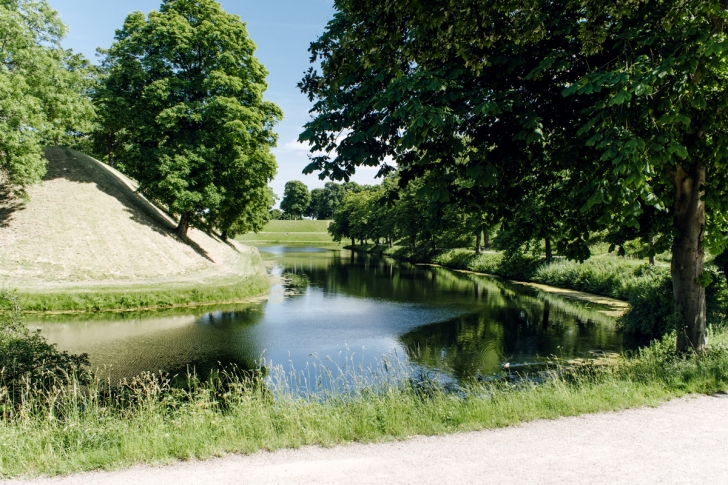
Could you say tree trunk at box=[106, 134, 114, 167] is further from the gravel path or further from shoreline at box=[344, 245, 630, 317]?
the gravel path

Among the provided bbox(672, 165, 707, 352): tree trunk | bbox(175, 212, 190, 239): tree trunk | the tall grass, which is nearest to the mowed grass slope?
the tall grass

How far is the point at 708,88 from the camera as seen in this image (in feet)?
26.3

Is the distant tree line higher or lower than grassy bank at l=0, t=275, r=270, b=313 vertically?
higher

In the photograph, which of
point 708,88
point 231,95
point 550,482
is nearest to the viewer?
point 550,482

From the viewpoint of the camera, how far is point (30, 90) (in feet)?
76.9

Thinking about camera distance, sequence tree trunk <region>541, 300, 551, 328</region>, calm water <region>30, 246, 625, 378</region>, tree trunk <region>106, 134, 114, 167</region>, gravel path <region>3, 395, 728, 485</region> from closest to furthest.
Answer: gravel path <region>3, 395, 728, 485</region>, calm water <region>30, 246, 625, 378</region>, tree trunk <region>541, 300, 551, 328</region>, tree trunk <region>106, 134, 114, 167</region>

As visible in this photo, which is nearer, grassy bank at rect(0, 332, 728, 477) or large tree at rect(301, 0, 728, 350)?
grassy bank at rect(0, 332, 728, 477)

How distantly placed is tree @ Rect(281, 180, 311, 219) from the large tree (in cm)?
13961

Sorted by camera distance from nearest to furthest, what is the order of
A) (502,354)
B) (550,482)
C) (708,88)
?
(550,482) → (708,88) → (502,354)

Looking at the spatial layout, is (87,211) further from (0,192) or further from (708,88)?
(708,88)

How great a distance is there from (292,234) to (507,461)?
115947 mm

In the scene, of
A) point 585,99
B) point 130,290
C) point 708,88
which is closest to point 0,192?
point 130,290

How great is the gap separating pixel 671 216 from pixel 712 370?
307 centimetres

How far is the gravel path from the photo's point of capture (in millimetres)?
5043
